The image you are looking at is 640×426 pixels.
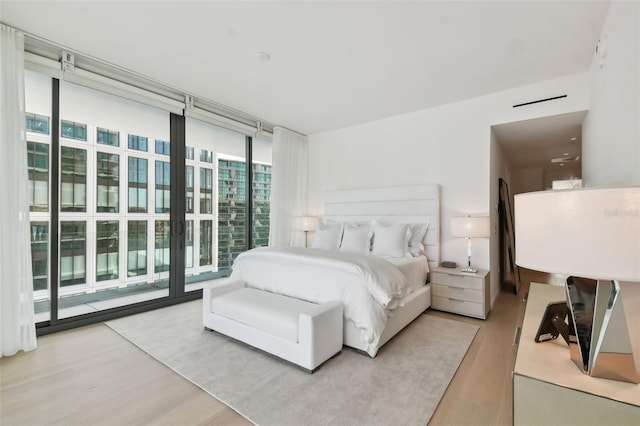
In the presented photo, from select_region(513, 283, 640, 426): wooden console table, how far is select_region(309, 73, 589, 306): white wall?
2771 mm

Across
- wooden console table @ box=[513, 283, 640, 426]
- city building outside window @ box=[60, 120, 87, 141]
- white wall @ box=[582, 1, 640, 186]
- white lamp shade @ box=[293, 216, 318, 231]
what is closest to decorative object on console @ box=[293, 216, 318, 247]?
white lamp shade @ box=[293, 216, 318, 231]

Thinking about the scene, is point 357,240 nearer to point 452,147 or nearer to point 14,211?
point 452,147

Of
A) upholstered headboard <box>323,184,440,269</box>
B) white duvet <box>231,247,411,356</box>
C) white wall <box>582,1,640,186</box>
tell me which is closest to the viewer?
white wall <box>582,1,640,186</box>

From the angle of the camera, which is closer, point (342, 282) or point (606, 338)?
point (606, 338)

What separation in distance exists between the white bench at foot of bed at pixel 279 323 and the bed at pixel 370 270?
15 centimetres

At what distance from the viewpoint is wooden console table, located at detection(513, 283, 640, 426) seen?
884 millimetres

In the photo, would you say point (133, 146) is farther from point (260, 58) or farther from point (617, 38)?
point (617, 38)

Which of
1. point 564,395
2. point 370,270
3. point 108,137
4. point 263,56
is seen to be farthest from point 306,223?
point 564,395

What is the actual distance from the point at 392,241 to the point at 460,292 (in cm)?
97

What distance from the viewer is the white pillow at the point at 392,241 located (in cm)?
358

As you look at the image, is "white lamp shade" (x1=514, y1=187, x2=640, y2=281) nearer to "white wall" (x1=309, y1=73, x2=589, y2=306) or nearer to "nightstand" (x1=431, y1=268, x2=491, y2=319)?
"nightstand" (x1=431, y1=268, x2=491, y2=319)

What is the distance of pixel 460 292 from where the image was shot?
10.9 ft

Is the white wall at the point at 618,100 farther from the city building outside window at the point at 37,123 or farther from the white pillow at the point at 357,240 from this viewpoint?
the city building outside window at the point at 37,123

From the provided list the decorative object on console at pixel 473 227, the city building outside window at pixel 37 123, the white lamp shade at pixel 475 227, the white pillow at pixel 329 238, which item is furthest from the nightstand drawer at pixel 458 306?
the city building outside window at pixel 37 123
